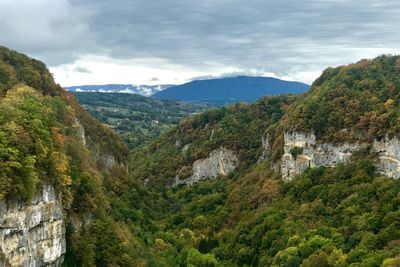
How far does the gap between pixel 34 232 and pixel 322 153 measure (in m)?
66.0

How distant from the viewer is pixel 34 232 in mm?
45719

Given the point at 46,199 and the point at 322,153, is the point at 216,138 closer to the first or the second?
the point at 322,153

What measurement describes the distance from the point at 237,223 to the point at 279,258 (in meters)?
29.7

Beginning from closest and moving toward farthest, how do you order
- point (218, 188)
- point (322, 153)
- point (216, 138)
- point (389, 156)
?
point (389, 156) → point (322, 153) → point (218, 188) → point (216, 138)

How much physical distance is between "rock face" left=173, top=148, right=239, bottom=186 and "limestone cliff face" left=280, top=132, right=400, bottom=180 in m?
38.3

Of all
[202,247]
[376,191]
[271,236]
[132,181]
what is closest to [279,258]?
[271,236]

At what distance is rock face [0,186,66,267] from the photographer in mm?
40938

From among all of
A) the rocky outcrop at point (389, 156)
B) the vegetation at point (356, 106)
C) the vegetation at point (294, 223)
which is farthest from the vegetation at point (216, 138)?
the rocky outcrop at point (389, 156)

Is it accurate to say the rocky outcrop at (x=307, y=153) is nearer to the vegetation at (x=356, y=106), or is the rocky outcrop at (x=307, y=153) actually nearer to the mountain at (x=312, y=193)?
the mountain at (x=312, y=193)

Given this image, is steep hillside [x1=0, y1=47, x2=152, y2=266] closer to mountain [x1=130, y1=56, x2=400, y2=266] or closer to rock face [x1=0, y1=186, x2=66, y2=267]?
rock face [x1=0, y1=186, x2=66, y2=267]

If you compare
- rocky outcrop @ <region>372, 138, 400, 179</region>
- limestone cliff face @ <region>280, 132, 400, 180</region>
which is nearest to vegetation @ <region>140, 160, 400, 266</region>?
rocky outcrop @ <region>372, 138, 400, 179</region>

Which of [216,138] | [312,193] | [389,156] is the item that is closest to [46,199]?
[389,156]

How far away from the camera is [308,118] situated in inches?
4225

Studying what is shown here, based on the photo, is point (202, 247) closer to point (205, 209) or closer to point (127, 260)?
point (205, 209)
